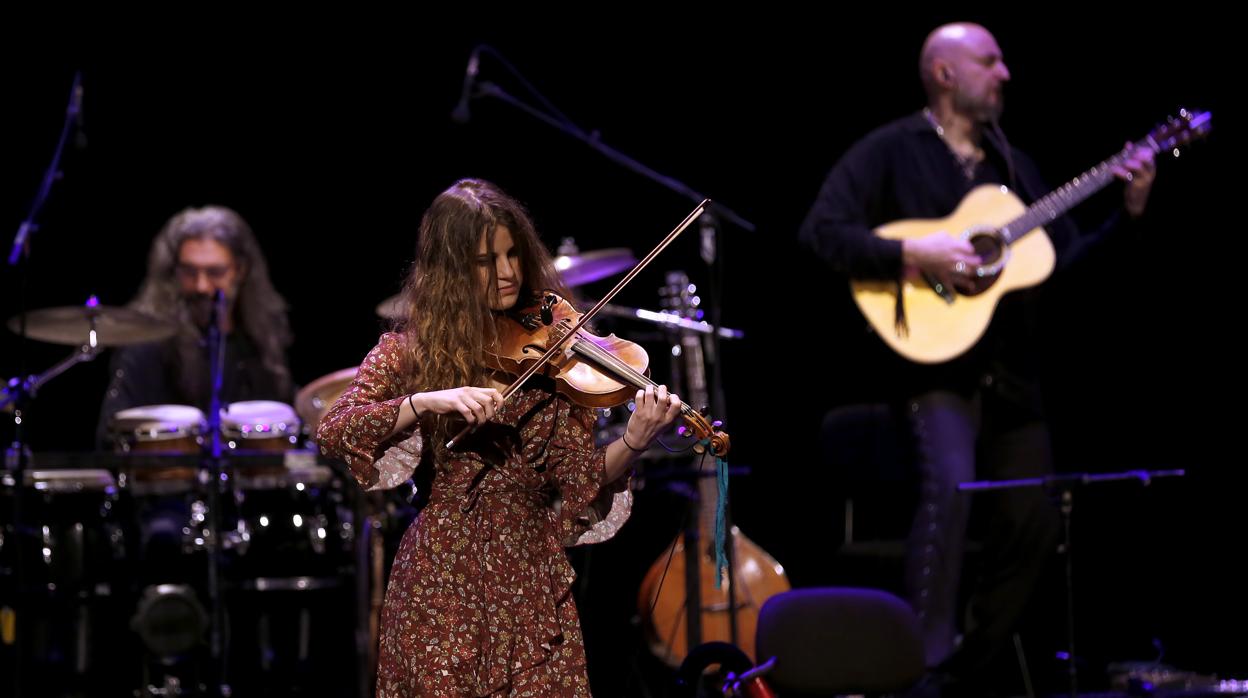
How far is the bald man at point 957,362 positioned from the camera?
4.20 m

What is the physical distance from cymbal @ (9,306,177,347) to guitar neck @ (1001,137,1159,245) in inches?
122

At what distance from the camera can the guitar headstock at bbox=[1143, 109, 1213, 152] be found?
14.0 feet

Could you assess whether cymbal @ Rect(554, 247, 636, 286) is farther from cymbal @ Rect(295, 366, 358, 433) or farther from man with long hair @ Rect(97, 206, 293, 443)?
man with long hair @ Rect(97, 206, 293, 443)

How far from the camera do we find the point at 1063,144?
551 centimetres

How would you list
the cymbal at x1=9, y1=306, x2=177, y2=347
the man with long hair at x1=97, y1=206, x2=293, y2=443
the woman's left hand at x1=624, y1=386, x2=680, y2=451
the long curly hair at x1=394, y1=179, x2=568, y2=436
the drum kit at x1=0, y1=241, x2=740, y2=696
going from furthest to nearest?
the man with long hair at x1=97, y1=206, x2=293, y2=443, the drum kit at x1=0, y1=241, x2=740, y2=696, the cymbal at x1=9, y1=306, x2=177, y2=347, the long curly hair at x1=394, y1=179, x2=568, y2=436, the woman's left hand at x1=624, y1=386, x2=680, y2=451

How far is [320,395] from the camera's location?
15.8 feet

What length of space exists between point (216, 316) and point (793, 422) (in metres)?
2.50

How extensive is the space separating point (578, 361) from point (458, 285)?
1.08 feet

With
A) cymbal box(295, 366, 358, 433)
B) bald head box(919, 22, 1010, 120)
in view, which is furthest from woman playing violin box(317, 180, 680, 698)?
bald head box(919, 22, 1010, 120)

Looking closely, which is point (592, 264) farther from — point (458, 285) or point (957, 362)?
point (458, 285)

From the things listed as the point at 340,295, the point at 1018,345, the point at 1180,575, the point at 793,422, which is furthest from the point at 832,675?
the point at 340,295

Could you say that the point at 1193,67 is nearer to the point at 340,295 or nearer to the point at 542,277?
the point at 542,277

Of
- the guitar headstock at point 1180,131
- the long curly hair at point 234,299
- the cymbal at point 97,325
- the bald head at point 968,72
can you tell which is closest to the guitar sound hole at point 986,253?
the bald head at point 968,72

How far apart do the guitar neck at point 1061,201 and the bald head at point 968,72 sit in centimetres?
41
